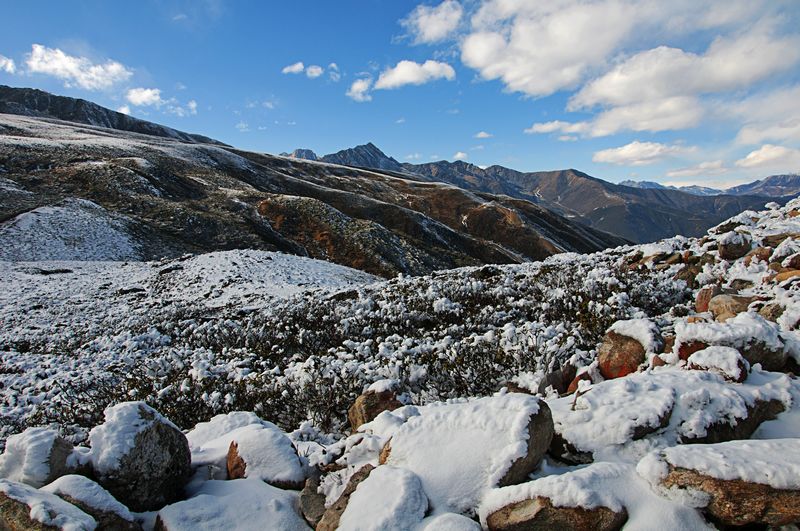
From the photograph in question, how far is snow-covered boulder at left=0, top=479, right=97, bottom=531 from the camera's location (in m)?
3.20

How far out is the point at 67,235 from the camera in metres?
30.5

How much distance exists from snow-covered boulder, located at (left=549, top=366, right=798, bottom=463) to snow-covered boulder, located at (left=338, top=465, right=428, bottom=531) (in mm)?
1659

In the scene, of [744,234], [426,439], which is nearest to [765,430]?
[426,439]

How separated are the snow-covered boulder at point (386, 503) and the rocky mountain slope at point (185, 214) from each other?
33.0 m

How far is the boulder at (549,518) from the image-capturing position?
3.28 meters

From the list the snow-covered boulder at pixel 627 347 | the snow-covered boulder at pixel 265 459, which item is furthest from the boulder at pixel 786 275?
the snow-covered boulder at pixel 265 459

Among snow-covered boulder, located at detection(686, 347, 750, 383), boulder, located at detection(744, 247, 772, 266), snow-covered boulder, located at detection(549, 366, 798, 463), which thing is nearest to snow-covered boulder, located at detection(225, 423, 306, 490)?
snow-covered boulder, located at detection(549, 366, 798, 463)

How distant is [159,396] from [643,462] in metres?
8.98

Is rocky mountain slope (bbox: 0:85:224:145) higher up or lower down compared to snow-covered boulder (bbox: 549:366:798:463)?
higher up

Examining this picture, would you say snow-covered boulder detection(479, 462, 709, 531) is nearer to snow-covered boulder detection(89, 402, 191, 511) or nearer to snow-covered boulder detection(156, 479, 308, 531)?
snow-covered boulder detection(156, 479, 308, 531)

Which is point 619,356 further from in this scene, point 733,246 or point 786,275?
point 733,246

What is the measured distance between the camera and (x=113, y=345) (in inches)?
539

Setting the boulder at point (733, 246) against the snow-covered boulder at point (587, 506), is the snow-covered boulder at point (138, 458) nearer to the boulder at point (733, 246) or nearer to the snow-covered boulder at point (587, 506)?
the snow-covered boulder at point (587, 506)

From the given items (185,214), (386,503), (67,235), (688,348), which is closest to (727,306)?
(688,348)
